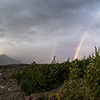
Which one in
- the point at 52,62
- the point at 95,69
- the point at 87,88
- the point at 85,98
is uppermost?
the point at 52,62

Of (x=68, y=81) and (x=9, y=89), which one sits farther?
(x=9, y=89)

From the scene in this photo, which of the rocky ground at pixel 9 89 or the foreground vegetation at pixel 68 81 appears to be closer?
the foreground vegetation at pixel 68 81

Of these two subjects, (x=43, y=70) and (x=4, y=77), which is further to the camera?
(x=4, y=77)

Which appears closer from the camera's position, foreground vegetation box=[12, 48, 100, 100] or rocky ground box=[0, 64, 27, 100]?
foreground vegetation box=[12, 48, 100, 100]

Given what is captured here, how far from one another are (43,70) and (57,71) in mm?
801

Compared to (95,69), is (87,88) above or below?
below

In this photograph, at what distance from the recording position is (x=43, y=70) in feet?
23.9

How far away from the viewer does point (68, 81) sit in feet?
19.3

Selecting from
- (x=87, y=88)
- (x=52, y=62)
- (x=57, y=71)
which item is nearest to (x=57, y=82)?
(x=57, y=71)

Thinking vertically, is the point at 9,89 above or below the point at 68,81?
below

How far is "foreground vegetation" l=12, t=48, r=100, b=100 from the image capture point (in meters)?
4.38

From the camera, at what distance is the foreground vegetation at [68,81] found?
438 cm

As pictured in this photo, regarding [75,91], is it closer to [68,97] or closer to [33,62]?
[68,97]

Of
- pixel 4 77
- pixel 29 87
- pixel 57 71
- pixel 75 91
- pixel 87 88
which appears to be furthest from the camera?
pixel 4 77
